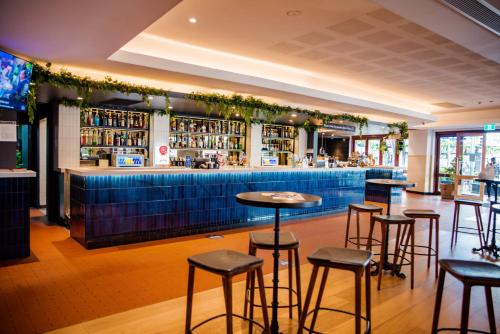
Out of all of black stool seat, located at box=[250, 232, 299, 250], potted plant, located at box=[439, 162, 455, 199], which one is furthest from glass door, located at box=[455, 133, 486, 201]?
black stool seat, located at box=[250, 232, 299, 250]

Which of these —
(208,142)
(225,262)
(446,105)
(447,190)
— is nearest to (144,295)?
(225,262)

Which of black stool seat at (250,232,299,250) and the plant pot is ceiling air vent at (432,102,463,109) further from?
black stool seat at (250,232,299,250)

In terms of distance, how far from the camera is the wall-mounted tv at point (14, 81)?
14.0 feet

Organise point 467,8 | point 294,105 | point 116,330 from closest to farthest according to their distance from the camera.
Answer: point 116,330
point 467,8
point 294,105

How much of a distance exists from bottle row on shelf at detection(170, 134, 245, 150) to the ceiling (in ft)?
7.45

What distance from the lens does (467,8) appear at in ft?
10.5

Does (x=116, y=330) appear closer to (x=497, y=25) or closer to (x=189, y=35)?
(x=189, y=35)

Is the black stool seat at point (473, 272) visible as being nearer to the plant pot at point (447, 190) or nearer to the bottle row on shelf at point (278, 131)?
the bottle row on shelf at point (278, 131)

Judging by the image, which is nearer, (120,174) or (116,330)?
(116,330)

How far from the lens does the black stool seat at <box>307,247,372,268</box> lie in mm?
2178

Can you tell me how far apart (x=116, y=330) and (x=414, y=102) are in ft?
33.4

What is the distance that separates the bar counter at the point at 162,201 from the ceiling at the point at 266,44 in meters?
1.57

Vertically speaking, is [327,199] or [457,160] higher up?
[457,160]

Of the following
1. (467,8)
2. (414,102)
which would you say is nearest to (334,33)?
(467,8)
